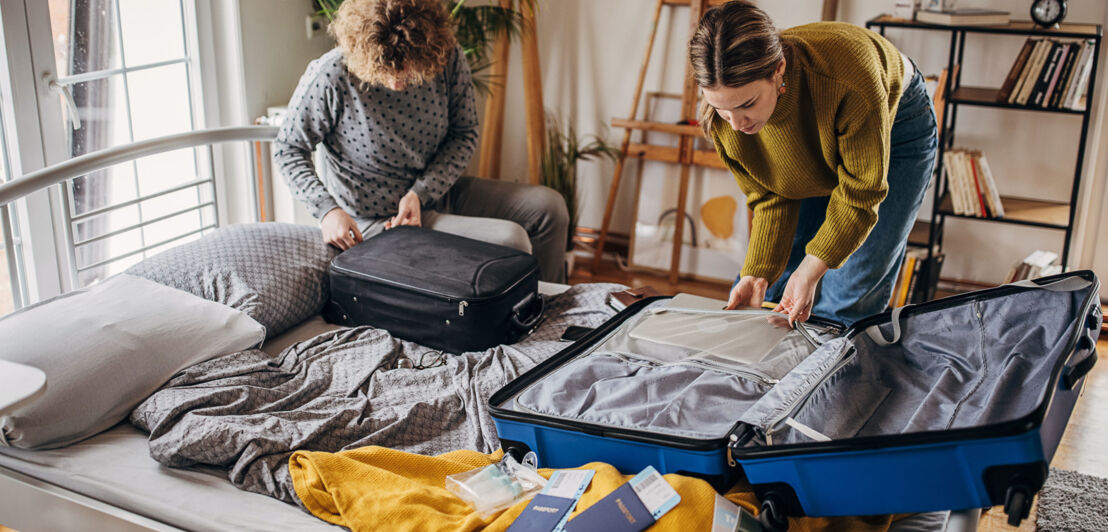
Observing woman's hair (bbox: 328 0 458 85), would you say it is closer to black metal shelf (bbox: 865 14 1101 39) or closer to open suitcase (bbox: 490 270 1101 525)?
open suitcase (bbox: 490 270 1101 525)

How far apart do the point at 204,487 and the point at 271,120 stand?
1.62 metres

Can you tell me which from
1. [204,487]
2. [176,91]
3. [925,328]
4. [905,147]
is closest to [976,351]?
[925,328]

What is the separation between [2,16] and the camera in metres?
2.23

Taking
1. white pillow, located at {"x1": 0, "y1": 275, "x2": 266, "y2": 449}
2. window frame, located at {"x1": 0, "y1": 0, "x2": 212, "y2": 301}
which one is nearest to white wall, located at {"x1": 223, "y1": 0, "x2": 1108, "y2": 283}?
window frame, located at {"x1": 0, "y1": 0, "x2": 212, "y2": 301}

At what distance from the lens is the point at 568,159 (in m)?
3.59

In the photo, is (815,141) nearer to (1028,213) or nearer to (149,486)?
(149,486)

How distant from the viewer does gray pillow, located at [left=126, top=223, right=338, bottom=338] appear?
2059 mm

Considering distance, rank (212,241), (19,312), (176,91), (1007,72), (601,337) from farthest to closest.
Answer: (1007,72)
(176,91)
(212,241)
(601,337)
(19,312)

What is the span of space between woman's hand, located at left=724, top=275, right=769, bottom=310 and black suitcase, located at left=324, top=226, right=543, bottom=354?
0.51 meters

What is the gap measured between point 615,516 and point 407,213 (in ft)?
4.38

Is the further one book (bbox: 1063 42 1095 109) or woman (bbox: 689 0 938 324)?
book (bbox: 1063 42 1095 109)

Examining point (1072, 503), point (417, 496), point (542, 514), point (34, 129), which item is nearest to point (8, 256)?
point (34, 129)

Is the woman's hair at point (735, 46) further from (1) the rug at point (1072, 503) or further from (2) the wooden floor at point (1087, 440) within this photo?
(1) the rug at point (1072, 503)

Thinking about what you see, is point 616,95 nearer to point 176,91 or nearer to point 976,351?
point 176,91
